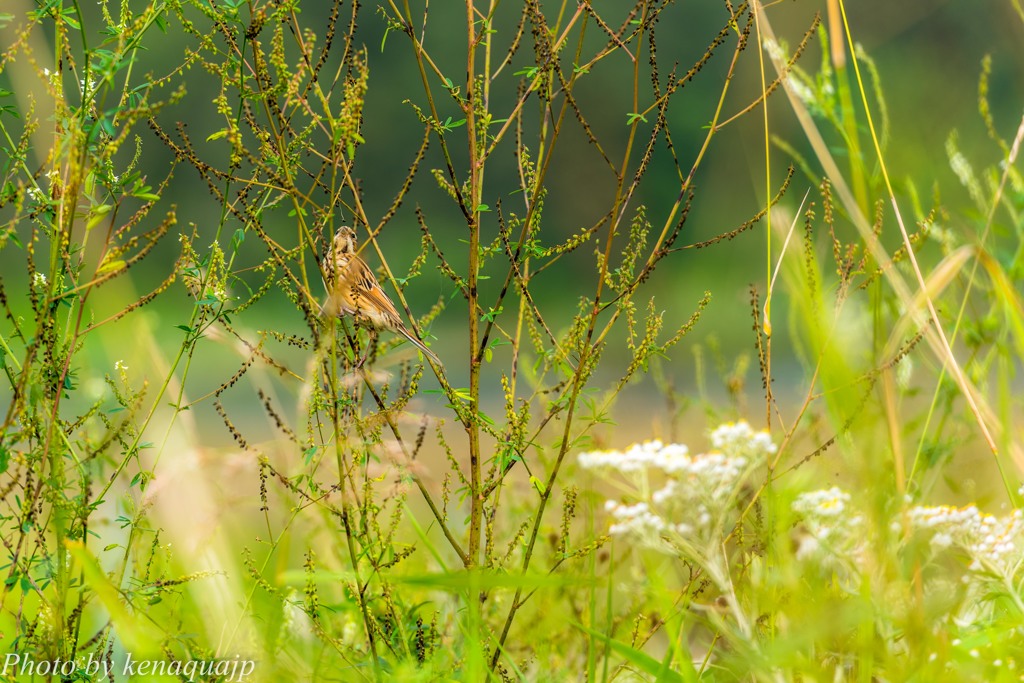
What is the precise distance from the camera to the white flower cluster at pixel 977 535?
148 centimetres

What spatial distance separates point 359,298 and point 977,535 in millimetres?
1049

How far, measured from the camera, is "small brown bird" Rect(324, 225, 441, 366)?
1.54 meters

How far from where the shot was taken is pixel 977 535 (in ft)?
5.07

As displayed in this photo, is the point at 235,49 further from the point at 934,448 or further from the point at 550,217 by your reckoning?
the point at 550,217

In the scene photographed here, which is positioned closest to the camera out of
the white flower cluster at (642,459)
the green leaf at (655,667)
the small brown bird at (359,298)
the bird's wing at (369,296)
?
the green leaf at (655,667)

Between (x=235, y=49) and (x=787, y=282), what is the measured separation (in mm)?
887

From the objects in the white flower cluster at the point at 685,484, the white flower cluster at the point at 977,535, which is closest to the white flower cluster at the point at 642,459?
the white flower cluster at the point at 685,484

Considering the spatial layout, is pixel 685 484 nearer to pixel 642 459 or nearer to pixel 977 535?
pixel 642 459

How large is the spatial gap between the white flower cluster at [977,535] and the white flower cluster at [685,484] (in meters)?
0.27

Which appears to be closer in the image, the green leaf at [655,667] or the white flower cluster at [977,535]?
the green leaf at [655,667]

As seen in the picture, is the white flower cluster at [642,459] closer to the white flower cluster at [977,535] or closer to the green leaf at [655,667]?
the green leaf at [655,667]

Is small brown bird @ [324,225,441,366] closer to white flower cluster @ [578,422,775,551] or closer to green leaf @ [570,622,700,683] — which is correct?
white flower cluster @ [578,422,775,551]

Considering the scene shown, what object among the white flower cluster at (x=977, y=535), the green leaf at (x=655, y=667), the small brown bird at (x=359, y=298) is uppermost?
the small brown bird at (x=359, y=298)

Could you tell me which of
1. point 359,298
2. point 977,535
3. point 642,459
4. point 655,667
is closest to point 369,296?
point 359,298
